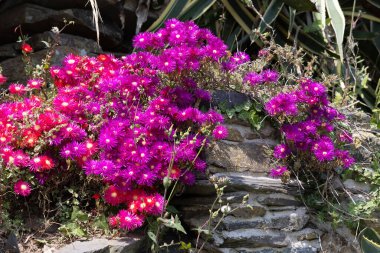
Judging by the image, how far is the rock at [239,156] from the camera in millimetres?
2254

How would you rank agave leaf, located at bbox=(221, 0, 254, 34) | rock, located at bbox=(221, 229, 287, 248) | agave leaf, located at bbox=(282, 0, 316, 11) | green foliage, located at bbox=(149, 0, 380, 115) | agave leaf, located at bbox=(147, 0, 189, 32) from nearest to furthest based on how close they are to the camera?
1. rock, located at bbox=(221, 229, 287, 248)
2. agave leaf, located at bbox=(282, 0, 316, 11)
3. green foliage, located at bbox=(149, 0, 380, 115)
4. agave leaf, located at bbox=(147, 0, 189, 32)
5. agave leaf, located at bbox=(221, 0, 254, 34)

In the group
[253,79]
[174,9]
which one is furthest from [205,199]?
[174,9]

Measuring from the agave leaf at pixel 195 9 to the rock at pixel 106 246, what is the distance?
70.2 inches

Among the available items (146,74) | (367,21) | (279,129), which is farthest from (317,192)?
(367,21)

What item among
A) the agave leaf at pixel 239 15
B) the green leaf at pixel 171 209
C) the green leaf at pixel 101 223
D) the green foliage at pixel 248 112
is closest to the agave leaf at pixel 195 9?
the agave leaf at pixel 239 15

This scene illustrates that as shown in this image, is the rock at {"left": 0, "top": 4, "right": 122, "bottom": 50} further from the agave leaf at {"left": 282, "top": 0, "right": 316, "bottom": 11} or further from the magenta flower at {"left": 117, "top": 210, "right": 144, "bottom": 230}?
the magenta flower at {"left": 117, "top": 210, "right": 144, "bottom": 230}

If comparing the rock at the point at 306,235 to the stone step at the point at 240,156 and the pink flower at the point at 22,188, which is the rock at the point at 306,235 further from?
the pink flower at the point at 22,188

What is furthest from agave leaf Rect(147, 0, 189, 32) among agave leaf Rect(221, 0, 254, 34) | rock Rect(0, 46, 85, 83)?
rock Rect(0, 46, 85, 83)

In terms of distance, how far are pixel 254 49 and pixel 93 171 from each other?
2.18 m

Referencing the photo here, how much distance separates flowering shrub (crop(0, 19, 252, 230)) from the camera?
1.92m

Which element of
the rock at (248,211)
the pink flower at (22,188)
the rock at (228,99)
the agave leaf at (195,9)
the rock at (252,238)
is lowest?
the rock at (252,238)

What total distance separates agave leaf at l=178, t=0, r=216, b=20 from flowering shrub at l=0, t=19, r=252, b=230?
0.98 m

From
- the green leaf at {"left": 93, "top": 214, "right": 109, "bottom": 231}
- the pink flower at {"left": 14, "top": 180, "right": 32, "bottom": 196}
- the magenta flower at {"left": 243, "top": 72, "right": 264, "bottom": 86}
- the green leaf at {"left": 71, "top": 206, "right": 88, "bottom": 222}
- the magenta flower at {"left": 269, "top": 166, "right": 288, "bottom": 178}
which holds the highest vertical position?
the magenta flower at {"left": 243, "top": 72, "right": 264, "bottom": 86}

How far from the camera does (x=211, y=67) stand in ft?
8.20
